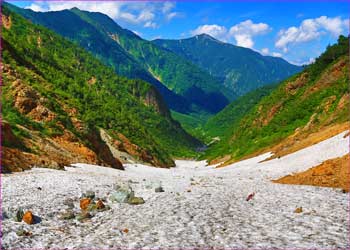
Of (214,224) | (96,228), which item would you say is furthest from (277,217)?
(96,228)

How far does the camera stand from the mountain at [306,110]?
206 feet

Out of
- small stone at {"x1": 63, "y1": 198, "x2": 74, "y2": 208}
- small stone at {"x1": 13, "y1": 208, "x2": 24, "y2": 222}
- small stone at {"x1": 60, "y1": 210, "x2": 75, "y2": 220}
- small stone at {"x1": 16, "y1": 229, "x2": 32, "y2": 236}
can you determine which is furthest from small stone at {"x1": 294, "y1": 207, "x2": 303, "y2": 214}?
small stone at {"x1": 13, "y1": 208, "x2": 24, "y2": 222}

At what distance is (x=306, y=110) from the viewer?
90.4 metres

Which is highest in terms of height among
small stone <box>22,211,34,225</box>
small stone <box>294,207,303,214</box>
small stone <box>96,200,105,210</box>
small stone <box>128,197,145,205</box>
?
small stone <box>294,207,303,214</box>

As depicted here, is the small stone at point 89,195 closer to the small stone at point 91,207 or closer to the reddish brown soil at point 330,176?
the small stone at point 91,207

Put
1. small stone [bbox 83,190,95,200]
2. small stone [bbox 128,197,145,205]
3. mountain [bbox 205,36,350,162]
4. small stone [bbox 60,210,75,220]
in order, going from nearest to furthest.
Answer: small stone [bbox 60,210,75,220], small stone [bbox 128,197,145,205], small stone [bbox 83,190,95,200], mountain [bbox 205,36,350,162]

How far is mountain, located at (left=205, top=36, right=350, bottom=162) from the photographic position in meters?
62.8

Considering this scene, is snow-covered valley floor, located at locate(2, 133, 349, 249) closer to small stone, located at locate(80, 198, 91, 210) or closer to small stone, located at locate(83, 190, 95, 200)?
small stone, located at locate(80, 198, 91, 210)

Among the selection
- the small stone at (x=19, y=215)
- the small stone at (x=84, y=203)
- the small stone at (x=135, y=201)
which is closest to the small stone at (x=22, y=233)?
the small stone at (x=19, y=215)

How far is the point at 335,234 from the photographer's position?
576 inches

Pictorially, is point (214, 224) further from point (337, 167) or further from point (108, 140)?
point (108, 140)

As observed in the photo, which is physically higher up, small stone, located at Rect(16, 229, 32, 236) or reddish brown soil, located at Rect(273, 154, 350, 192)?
reddish brown soil, located at Rect(273, 154, 350, 192)

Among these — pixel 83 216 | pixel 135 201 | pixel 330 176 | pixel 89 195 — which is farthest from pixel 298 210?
pixel 89 195

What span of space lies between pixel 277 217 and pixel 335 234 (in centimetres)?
347
